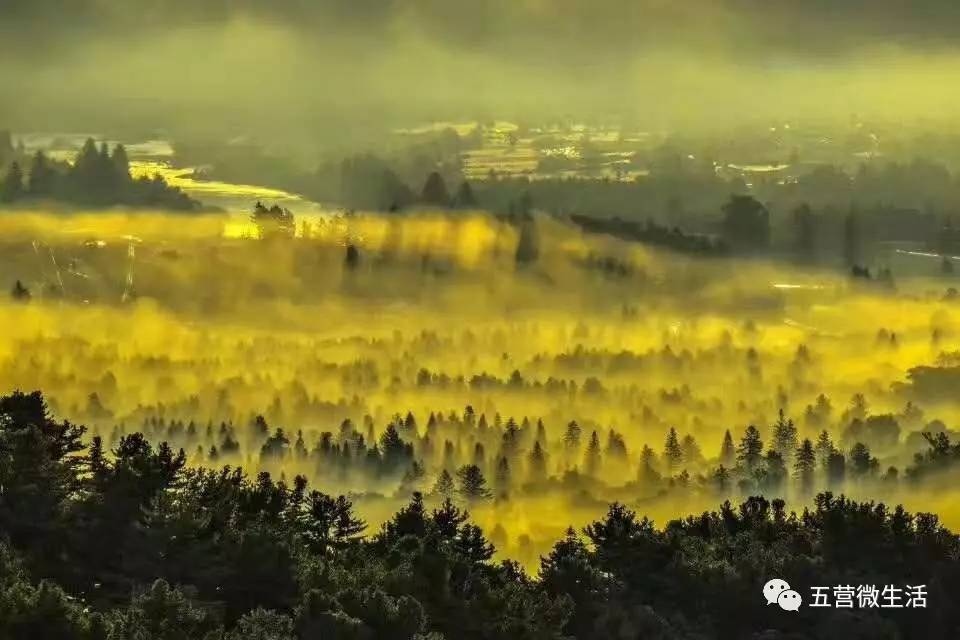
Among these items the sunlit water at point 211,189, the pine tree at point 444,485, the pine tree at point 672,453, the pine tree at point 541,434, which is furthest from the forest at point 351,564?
the sunlit water at point 211,189

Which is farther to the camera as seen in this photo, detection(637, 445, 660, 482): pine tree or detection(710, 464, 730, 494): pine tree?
detection(710, 464, 730, 494): pine tree

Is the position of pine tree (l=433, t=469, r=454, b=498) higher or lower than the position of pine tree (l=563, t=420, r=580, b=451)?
lower

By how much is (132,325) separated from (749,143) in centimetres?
1084

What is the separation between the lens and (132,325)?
68.9ft

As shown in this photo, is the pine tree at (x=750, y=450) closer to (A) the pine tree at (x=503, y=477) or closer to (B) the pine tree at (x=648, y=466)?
(B) the pine tree at (x=648, y=466)

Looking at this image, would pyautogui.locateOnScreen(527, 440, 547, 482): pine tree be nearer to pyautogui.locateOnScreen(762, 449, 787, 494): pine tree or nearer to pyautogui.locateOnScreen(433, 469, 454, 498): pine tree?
pyautogui.locateOnScreen(433, 469, 454, 498): pine tree

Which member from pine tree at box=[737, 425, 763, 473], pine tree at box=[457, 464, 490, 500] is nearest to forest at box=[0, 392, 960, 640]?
pine tree at box=[457, 464, 490, 500]

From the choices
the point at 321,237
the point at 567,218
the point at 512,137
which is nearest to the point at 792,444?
the point at 567,218

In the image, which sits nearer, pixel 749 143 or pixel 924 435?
pixel 924 435

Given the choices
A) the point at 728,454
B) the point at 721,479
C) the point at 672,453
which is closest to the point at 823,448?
the point at 728,454

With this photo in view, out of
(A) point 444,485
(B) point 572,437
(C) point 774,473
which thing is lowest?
(A) point 444,485

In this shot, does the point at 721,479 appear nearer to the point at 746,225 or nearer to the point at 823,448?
the point at 823,448

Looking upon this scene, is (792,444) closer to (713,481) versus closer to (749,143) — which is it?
(713,481)

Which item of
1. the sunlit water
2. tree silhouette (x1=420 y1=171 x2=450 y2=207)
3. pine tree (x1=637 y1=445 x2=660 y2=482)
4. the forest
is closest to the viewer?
the forest
